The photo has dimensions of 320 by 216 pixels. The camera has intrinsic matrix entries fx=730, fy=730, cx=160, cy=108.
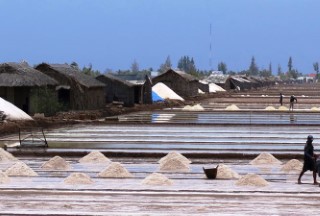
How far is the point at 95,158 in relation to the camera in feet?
32.2

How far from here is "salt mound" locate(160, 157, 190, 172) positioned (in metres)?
8.93

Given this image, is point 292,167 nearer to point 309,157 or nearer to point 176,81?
point 309,157

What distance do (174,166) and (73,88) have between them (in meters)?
12.9

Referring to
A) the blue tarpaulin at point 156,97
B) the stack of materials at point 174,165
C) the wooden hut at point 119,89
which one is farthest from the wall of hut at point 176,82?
the stack of materials at point 174,165

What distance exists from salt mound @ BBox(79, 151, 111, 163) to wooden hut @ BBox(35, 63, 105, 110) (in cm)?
1154

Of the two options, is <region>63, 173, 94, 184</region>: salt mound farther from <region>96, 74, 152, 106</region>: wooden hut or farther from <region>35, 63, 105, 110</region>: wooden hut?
<region>96, 74, 152, 106</region>: wooden hut

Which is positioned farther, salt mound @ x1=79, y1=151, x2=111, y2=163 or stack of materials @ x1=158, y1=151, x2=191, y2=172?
salt mound @ x1=79, y1=151, x2=111, y2=163

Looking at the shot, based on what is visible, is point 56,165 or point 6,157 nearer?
point 56,165

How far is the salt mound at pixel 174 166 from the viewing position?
8930 millimetres

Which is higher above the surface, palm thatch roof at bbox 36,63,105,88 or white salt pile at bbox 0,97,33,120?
palm thatch roof at bbox 36,63,105,88

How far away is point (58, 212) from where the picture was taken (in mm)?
6160

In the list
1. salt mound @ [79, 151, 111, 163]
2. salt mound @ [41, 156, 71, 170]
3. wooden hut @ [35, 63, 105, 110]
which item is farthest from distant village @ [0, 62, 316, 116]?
salt mound @ [41, 156, 71, 170]

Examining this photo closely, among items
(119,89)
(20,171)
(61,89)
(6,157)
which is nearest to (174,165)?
(20,171)

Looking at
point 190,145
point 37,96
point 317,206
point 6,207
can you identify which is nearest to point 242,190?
point 317,206
